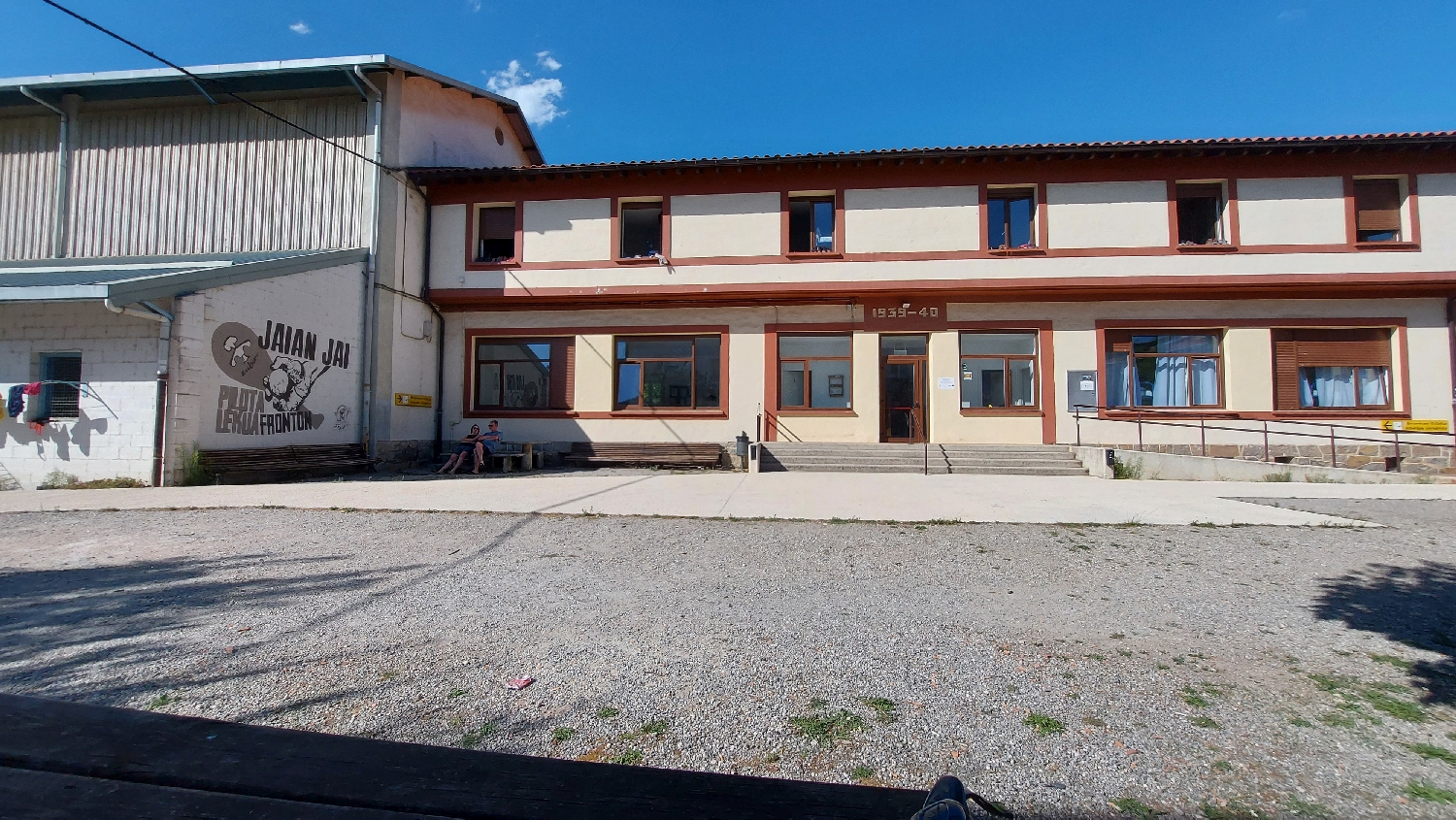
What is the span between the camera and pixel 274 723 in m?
2.62

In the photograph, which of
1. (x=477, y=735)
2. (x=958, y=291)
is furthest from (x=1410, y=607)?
(x=958, y=291)

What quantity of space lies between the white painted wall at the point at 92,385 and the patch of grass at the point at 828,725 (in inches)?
486

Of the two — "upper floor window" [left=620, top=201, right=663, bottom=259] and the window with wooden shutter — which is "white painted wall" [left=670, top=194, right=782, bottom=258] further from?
the window with wooden shutter

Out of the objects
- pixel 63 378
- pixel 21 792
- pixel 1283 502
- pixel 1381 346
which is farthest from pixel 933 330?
Answer: pixel 63 378

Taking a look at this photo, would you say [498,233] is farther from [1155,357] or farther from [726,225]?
[1155,357]

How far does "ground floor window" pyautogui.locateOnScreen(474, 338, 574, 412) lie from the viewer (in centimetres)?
1659

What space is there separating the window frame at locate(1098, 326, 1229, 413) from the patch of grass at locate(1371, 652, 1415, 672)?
42.7ft

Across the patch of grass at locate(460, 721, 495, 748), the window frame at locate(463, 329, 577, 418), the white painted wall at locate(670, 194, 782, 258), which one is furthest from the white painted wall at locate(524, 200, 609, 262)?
the patch of grass at locate(460, 721, 495, 748)

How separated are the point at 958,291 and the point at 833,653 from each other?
1354cm

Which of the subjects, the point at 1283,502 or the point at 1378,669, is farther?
the point at 1283,502

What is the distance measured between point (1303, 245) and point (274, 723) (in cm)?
1988

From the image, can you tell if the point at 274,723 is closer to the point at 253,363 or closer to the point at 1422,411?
the point at 253,363

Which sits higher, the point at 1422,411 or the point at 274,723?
the point at 1422,411

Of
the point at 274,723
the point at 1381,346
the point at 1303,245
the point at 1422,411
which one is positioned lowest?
the point at 274,723
